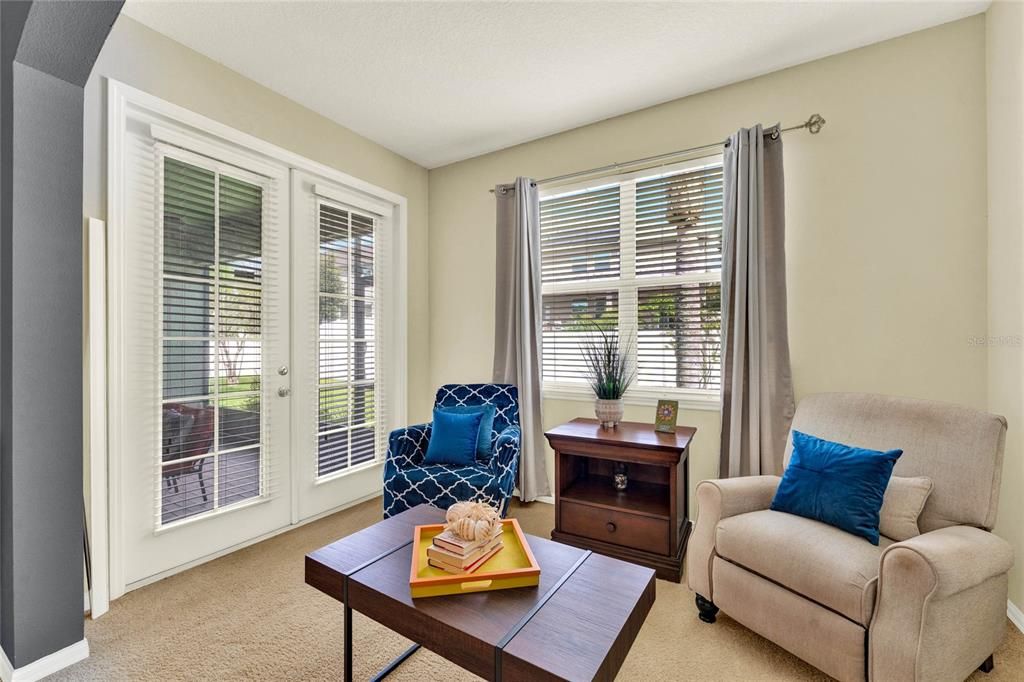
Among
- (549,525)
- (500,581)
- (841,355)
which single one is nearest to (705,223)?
(841,355)

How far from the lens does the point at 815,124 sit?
8.05 ft

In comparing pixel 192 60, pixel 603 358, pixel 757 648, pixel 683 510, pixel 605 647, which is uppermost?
pixel 192 60

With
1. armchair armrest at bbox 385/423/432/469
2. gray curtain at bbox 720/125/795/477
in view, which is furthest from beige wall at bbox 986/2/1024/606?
armchair armrest at bbox 385/423/432/469

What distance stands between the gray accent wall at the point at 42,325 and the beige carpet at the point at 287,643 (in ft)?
0.88

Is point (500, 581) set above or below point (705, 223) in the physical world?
below

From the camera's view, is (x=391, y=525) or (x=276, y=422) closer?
(x=391, y=525)

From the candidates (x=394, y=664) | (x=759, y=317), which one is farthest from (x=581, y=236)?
(x=394, y=664)

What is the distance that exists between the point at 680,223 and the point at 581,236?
67 cm

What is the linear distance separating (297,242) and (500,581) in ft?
7.89

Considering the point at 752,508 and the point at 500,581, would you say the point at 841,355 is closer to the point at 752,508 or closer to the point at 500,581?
the point at 752,508

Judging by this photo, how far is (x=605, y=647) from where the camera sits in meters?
1.08

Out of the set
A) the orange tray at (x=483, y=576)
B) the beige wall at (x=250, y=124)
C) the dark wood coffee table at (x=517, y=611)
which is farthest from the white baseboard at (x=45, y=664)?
the beige wall at (x=250, y=124)

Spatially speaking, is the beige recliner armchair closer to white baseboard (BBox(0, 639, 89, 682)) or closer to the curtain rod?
the curtain rod

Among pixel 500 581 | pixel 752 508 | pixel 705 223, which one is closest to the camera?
pixel 500 581
